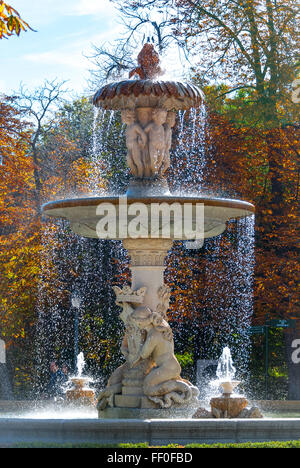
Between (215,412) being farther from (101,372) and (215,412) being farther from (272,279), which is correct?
(101,372)

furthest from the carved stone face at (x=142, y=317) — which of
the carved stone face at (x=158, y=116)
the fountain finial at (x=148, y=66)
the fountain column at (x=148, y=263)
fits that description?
the fountain finial at (x=148, y=66)

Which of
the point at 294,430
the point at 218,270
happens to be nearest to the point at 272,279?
the point at 218,270

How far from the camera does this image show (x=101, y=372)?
21.2 metres

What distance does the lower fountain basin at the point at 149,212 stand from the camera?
10.0 meters

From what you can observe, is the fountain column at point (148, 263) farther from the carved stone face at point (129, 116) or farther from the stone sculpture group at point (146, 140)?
the carved stone face at point (129, 116)

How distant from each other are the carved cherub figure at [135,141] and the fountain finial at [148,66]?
1.89 feet

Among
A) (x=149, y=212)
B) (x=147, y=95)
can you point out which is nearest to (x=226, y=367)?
(x=149, y=212)

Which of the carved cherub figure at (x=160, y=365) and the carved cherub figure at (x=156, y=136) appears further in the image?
the carved cherub figure at (x=156, y=136)

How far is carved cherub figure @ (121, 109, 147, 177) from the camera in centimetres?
1116

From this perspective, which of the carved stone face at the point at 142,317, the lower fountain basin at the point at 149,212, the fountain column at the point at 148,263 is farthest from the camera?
the fountain column at the point at 148,263

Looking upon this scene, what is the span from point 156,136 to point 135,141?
29 cm

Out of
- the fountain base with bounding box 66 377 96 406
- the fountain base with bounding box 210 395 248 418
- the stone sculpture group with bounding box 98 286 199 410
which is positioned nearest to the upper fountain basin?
the stone sculpture group with bounding box 98 286 199 410

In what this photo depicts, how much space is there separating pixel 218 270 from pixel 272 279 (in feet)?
4.15

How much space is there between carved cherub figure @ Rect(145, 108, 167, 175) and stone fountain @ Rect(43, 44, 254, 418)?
13 mm
